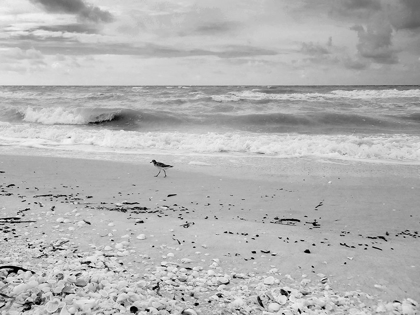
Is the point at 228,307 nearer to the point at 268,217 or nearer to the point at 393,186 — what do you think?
the point at 268,217

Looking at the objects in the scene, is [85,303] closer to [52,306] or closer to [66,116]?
[52,306]

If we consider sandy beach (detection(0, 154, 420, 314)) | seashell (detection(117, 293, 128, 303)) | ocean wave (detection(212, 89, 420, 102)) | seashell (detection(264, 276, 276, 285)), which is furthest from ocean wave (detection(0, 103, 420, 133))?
seashell (detection(117, 293, 128, 303))

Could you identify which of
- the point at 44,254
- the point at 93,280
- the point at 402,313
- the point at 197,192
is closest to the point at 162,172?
the point at 197,192

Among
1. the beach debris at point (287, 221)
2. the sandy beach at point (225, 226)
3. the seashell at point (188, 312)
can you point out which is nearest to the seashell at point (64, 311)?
the sandy beach at point (225, 226)

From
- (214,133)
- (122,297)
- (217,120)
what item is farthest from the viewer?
(217,120)

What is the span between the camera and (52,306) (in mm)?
2396

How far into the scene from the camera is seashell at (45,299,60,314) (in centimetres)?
236

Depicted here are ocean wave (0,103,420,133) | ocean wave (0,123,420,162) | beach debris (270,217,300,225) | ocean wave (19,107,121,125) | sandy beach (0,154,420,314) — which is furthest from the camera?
ocean wave (19,107,121,125)

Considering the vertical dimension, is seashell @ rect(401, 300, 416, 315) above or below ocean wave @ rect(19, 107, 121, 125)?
below

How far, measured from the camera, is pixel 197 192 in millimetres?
6949

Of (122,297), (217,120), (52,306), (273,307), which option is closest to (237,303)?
(273,307)

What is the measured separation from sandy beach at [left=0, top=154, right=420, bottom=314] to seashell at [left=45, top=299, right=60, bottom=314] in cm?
12

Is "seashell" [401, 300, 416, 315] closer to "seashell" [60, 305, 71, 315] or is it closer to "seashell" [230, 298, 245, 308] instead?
"seashell" [230, 298, 245, 308]

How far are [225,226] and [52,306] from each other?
2.84m
